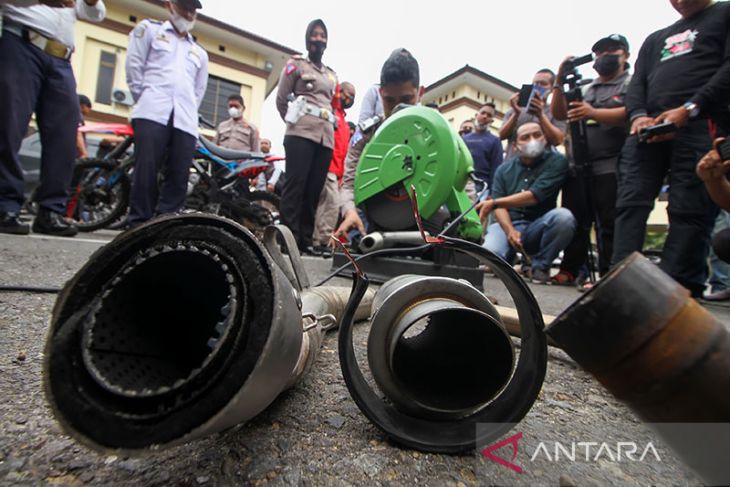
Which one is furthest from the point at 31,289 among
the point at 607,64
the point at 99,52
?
the point at 99,52

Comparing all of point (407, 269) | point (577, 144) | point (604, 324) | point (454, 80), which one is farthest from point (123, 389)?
point (454, 80)

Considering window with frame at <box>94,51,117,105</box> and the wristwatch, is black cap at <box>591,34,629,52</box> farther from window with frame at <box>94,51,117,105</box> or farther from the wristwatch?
window with frame at <box>94,51,117,105</box>

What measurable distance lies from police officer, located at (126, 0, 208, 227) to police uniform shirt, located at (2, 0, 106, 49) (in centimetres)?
49

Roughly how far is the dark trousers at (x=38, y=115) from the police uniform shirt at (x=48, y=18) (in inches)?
4.2

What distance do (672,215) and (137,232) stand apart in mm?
2853

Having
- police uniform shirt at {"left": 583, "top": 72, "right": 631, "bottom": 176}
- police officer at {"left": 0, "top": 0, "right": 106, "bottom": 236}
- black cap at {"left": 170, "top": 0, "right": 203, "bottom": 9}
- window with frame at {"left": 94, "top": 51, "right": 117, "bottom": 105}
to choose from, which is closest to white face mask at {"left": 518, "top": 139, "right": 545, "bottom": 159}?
police uniform shirt at {"left": 583, "top": 72, "right": 631, "bottom": 176}

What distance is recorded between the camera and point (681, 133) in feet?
7.51

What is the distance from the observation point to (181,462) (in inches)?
20.2

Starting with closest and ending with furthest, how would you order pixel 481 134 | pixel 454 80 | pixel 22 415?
1. pixel 22 415
2. pixel 481 134
3. pixel 454 80

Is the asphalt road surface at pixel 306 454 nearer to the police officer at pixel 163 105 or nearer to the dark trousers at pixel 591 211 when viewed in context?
the police officer at pixel 163 105

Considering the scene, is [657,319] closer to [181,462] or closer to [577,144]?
[181,462]

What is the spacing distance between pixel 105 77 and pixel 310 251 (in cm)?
1441

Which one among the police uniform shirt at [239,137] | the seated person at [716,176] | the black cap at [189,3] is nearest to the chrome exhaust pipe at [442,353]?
the seated person at [716,176]

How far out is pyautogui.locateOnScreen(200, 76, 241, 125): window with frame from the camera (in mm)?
14945
